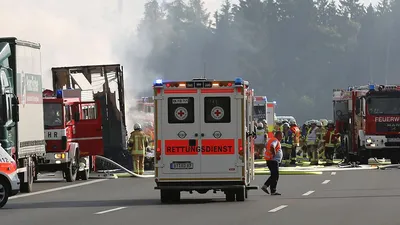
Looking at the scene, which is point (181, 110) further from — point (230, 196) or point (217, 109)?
point (230, 196)

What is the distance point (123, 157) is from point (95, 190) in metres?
9.57

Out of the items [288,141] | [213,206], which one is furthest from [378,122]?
[213,206]

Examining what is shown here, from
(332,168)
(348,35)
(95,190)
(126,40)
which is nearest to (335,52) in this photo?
(348,35)

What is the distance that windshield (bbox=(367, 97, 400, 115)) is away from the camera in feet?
139

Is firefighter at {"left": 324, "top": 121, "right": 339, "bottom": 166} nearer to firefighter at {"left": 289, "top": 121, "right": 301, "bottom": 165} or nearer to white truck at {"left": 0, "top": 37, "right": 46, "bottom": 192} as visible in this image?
firefighter at {"left": 289, "top": 121, "right": 301, "bottom": 165}

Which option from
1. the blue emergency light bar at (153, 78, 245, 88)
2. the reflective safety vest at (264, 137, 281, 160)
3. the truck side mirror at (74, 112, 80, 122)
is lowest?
the reflective safety vest at (264, 137, 281, 160)

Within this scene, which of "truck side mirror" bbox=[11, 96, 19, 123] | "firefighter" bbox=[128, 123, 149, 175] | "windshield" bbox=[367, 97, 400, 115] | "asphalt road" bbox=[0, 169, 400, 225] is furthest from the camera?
"windshield" bbox=[367, 97, 400, 115]

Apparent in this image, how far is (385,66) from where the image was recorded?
521 feet

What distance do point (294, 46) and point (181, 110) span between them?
455 ft

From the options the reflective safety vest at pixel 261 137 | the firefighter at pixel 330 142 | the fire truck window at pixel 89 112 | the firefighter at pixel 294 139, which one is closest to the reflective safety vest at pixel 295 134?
the firefighter at pixel 294 139

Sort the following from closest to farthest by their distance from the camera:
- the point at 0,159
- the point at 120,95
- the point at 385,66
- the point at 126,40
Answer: the point at 0,159 < the point at 120,95 < the point at 126,40 < the point at 385,66

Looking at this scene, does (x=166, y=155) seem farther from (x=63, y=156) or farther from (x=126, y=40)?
(x=126, y=40)

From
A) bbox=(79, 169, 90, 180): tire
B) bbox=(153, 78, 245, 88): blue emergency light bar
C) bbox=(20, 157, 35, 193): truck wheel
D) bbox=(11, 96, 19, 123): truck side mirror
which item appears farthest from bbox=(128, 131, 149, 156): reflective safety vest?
bbox=(153, 78, 245, 88): blue emergency light bar

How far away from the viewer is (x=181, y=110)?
23328mm
